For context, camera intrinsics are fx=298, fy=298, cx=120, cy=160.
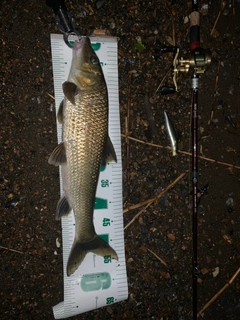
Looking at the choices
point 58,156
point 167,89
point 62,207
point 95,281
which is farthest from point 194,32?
point 95,281

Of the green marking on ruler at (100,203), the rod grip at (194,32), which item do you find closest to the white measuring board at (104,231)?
the green marking on ruler at (100,203)

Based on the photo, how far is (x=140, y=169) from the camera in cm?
253

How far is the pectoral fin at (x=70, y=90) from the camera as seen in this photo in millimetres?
1924

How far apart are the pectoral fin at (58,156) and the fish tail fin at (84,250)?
62 cm

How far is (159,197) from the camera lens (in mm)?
2568

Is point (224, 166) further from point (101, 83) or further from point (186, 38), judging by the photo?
point (101, 83)

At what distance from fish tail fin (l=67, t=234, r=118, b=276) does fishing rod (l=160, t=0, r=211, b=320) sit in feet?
2.38

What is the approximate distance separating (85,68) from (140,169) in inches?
38.2

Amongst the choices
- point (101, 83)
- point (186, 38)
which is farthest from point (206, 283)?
point (186, 38)

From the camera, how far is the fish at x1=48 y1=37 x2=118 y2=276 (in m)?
1.96

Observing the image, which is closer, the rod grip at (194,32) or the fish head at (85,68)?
the fish head at (85,68)

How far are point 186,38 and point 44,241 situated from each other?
2067 millimetres

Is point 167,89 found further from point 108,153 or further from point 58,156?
point 58,156

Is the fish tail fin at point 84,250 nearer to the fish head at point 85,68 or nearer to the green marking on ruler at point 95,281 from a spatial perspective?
the green marking on ruler at point 95,281
